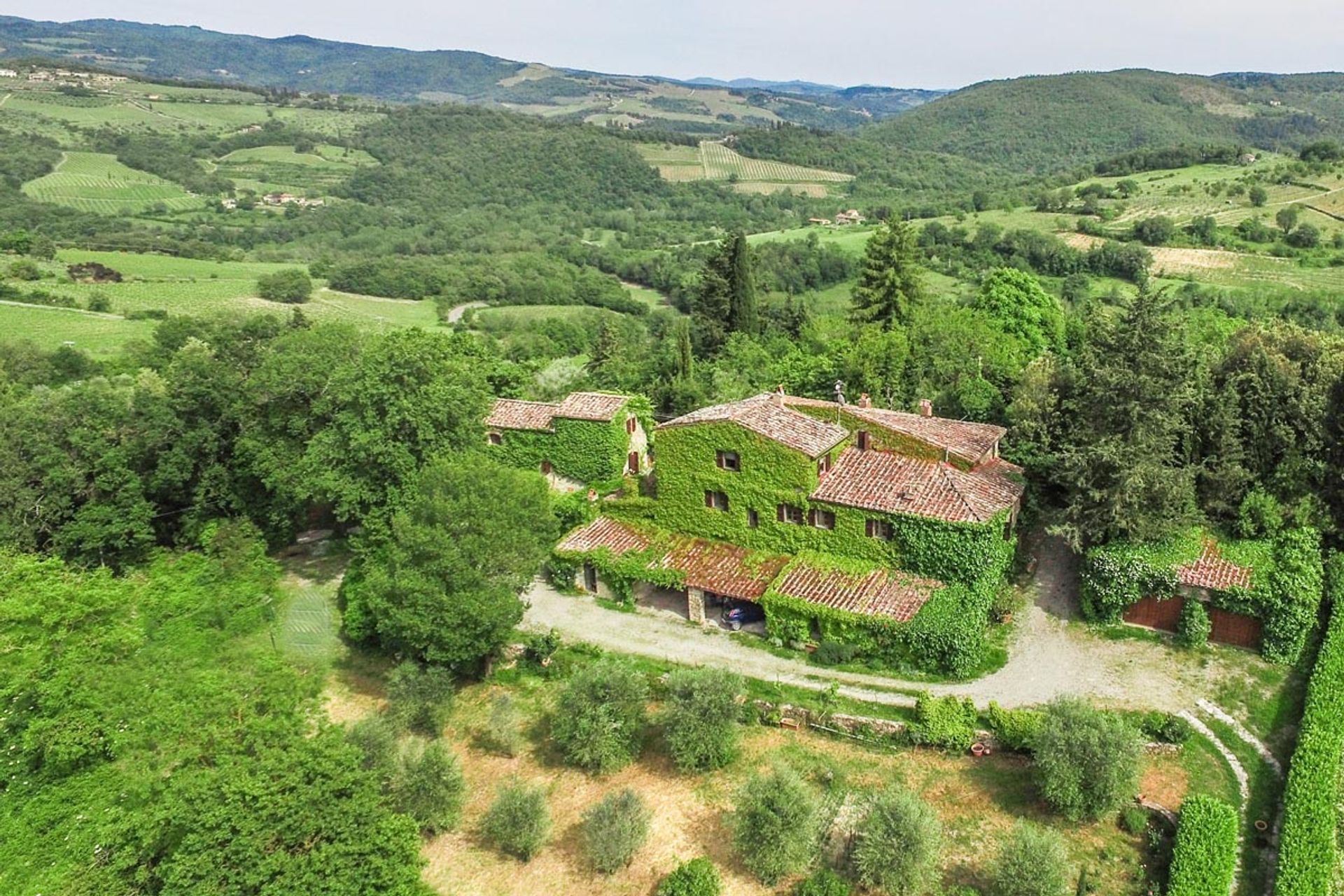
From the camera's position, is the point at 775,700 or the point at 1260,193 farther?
the point at 1260,193

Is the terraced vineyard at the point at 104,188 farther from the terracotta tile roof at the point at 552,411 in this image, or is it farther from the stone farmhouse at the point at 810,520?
the stone farmhouse at the point at 810,520

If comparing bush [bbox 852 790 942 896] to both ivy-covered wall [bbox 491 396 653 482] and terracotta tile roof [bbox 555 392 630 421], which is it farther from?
terracotta tile roof [bbox 555 392 630 421]

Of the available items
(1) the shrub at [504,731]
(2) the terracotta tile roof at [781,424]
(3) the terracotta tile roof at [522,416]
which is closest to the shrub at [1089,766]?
(2) the terracotta tile roof at [781,424]

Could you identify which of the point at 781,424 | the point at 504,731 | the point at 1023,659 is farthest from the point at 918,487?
the point at 504,731

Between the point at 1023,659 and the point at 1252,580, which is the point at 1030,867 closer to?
the point at 1023,659

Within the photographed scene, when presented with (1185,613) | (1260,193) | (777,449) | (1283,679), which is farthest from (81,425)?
(1260,193)

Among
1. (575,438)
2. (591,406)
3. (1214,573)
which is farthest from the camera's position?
(591,406)

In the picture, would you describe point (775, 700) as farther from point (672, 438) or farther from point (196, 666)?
point (196, 666)
